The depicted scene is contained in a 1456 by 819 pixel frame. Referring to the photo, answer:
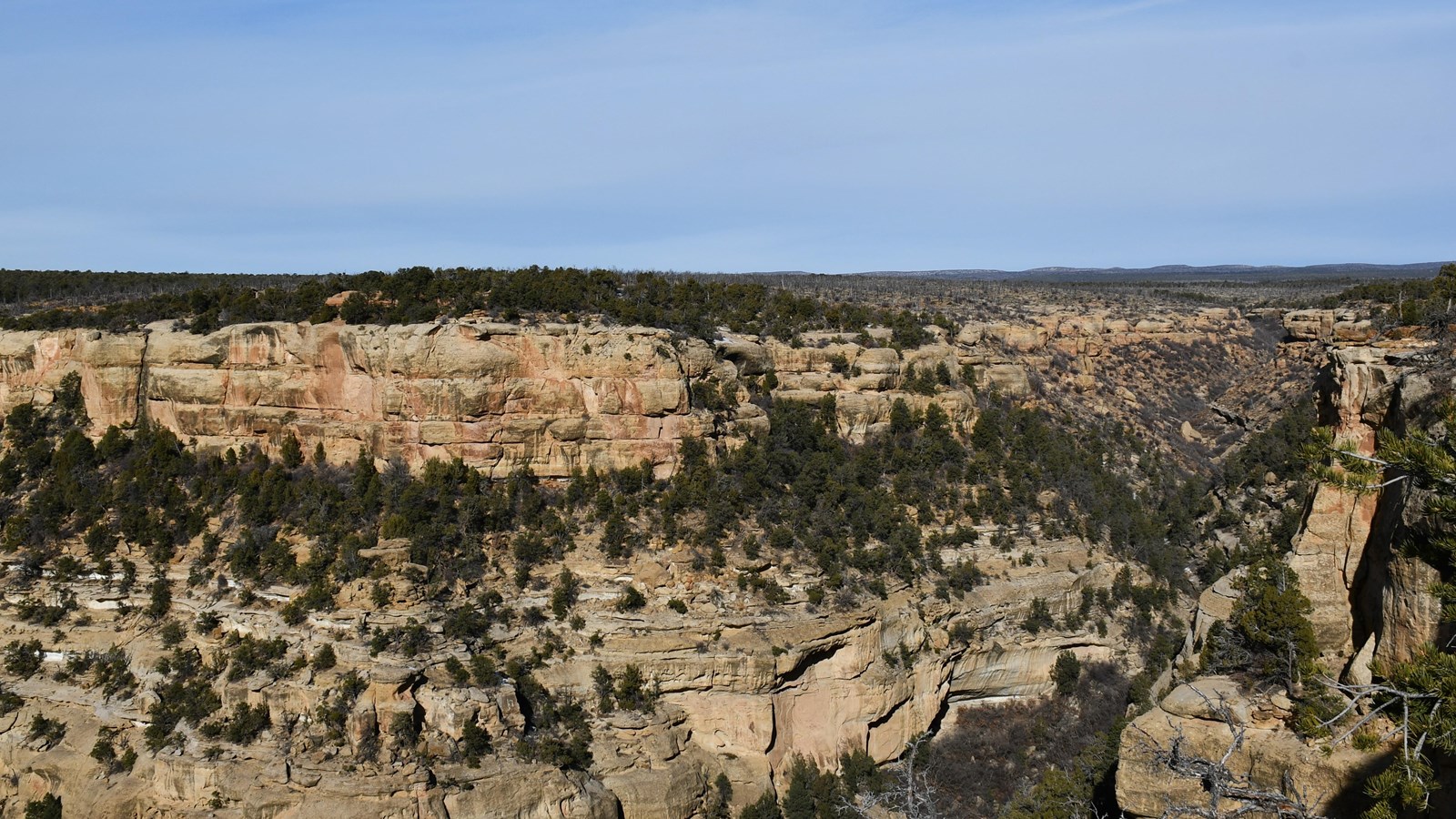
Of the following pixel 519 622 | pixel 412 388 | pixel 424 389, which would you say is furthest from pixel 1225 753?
pixel 412 388

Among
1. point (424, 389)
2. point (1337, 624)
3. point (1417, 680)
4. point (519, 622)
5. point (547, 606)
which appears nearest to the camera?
point (1417, 680)

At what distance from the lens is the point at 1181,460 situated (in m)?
53.0

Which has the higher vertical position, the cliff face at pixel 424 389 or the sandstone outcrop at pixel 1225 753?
the cliff face at pixel 424 389

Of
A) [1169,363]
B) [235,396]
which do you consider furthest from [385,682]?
[1169,363]

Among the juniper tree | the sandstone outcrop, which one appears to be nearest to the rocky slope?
the sandstone outcrop

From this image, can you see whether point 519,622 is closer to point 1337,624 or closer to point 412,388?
point 412,388

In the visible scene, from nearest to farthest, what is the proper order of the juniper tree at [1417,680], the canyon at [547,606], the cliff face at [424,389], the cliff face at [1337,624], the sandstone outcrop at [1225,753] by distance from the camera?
the juniper tree at [1417,680] → the cliff face at [1337,624] → the sandstone outcrop at [1225,753] → the canyon at [547,606] → the cliff face at [424,389]

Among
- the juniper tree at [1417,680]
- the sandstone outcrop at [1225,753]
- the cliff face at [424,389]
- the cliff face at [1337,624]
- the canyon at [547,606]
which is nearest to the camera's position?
the juniper tree at [1417,680]

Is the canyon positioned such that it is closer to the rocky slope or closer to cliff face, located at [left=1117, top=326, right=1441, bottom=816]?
the rocky slope

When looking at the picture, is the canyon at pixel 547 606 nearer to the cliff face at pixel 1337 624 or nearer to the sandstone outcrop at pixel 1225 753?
the cliff face at pixel 1337 624

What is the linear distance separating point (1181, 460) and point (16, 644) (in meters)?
55.8

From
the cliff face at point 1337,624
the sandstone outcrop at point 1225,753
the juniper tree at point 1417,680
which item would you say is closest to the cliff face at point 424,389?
the sandstone outcrop at point 1225,753

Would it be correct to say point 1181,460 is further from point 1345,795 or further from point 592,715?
point 1345,795

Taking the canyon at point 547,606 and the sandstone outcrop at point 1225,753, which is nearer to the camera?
the sandstone outcrop at point 1225,753
